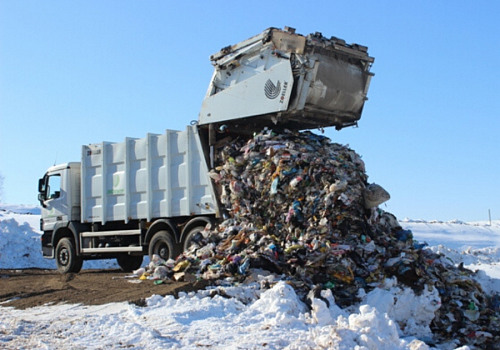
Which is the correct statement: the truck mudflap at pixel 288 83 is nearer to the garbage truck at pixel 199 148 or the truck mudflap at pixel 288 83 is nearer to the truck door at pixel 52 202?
the garbage truck at pixel 199 148

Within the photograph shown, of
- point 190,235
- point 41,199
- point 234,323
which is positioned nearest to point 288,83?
point 190,235

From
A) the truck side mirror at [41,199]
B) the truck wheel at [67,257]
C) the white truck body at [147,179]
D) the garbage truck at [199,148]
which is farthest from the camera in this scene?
the truck side mirror at [41,199]

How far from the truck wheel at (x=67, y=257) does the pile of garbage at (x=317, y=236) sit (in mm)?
4159

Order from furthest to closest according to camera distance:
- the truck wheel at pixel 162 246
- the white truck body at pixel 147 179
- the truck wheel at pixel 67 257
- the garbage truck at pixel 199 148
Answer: the truck wheel at pixel 67 257 → the truck wheel at pixel 162 246 → the white truck body at pixel 147 179 → the garbage truck at pixel 199 148

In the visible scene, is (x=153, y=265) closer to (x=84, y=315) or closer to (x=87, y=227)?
(x=84, y=315)

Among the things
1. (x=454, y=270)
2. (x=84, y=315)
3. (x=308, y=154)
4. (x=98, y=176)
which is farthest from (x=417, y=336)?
(x=98, y=176)

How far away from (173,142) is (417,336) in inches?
221

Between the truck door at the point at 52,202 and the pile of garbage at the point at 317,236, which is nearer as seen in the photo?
the pile of garbage at the point at 317,236

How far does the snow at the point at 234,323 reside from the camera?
206 inches

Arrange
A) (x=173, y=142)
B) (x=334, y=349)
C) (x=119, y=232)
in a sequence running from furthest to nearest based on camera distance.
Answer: (x=119, y=232), (x=173, y=142), (x=334, y=349)

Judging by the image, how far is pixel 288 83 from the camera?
351 inches

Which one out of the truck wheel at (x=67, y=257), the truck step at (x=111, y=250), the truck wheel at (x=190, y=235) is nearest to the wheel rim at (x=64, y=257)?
the truck wheel at (x=67, y=257)

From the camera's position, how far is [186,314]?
604 cm

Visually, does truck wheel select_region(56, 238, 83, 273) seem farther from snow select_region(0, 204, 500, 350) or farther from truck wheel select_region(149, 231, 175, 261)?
snow select_region(0, 204, 500, 350)
